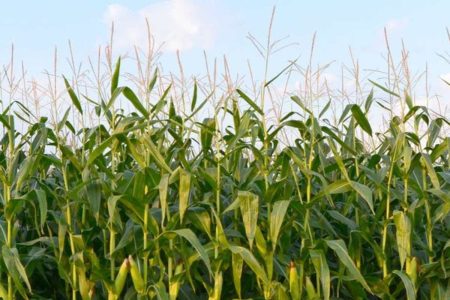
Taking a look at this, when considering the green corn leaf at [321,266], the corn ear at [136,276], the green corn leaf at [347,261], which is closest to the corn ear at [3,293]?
the corn ear at [136,276]

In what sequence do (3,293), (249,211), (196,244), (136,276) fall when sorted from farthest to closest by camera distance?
(3,293) → (136,276) → (249,211) → (196,244)

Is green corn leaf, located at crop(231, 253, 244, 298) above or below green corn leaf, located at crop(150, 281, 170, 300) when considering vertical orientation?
above

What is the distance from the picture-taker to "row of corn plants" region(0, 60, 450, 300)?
3.87 meters

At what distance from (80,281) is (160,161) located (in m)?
0.87

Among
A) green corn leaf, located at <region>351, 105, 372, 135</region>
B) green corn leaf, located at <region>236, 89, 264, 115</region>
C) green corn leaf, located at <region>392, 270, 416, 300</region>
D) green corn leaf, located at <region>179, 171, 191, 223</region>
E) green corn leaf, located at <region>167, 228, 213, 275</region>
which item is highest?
green corn leaf, located at <region>236, 89, 264, 115</region>

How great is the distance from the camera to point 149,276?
405 cm

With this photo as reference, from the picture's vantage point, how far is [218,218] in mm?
3824

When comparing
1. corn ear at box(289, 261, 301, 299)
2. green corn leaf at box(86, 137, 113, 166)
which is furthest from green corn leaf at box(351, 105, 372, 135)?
green corn leaf at box(86, 137, 113, 166)

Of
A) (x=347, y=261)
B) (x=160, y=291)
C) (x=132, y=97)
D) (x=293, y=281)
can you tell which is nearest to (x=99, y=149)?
(x=132, y=97)

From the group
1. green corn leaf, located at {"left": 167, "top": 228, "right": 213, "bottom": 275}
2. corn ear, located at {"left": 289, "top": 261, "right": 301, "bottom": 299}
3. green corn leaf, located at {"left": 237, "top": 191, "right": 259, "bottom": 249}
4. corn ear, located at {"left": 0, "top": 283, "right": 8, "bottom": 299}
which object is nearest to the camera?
green corn leaf, located at {"left": 167, "top": 228, "right": 213, "bottom": 275}

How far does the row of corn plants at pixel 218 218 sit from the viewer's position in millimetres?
3865

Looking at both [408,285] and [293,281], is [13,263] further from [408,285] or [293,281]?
[408,285]

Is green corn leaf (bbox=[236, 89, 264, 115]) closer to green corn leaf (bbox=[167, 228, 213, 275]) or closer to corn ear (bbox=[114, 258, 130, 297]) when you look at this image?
green corn leaf (bbox=[167, 228, 213, 275])

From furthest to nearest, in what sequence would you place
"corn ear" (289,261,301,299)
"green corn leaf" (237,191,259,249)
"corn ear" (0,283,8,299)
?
1. "corn ear" (0,283,8,299)
2. "corn ear" (289,261,301,299)
3. "green corn leaf" (237,191,259,249)
